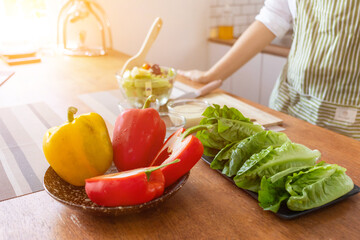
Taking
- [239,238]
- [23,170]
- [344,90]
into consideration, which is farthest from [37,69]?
[239,238]

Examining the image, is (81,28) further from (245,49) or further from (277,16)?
(277,16)

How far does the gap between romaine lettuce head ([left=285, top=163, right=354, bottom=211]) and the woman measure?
0.79 m

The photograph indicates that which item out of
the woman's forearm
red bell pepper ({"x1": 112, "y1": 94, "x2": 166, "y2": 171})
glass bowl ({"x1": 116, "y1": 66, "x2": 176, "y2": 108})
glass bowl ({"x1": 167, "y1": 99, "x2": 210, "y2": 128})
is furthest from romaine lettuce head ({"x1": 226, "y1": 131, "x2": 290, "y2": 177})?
the woman's forearm

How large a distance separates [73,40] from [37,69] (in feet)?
2.05

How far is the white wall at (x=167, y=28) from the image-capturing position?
237 centimetres

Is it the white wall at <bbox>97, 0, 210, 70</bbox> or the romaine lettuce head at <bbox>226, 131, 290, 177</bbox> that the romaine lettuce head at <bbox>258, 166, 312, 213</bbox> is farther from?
the white wall at <bbox>97, 0, 210, 70</bbox>

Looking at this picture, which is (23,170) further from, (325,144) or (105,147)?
(325,144)

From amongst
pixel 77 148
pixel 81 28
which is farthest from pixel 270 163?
pixel 81 28

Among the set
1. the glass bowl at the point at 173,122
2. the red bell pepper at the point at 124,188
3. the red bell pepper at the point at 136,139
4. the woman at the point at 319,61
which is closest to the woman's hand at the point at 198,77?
the woman at the point at 319,61

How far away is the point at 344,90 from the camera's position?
131 centimetres

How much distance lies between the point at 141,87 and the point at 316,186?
2.22ft

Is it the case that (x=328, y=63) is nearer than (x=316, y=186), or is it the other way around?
(x=316, y=186)

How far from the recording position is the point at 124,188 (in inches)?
20.3

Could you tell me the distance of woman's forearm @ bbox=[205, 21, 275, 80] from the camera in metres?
1.56
